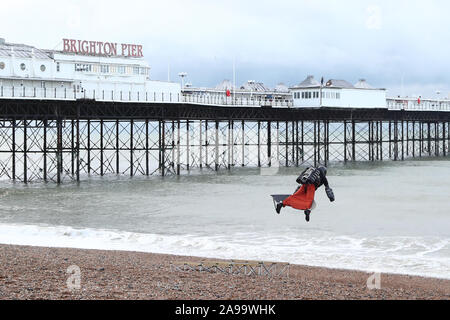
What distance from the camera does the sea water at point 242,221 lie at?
24000 millimetres

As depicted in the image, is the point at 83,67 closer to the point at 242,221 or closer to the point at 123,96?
the point at 123,96

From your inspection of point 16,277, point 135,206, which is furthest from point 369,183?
point 16,277

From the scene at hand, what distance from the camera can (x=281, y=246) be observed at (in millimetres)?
25406

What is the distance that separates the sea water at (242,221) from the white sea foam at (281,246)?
37mm

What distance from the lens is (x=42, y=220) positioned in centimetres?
3212

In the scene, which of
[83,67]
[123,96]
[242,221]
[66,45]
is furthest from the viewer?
[66,45]

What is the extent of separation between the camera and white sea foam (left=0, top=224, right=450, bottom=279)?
22.1 m

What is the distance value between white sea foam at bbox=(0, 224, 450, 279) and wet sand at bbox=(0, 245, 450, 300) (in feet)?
6.14

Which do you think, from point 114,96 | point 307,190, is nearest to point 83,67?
point 114,96

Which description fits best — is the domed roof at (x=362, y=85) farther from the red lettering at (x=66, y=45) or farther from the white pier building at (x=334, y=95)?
the red lettering at (x=66, y=45)

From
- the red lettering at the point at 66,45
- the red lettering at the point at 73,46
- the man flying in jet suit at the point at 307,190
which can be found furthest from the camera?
the red lettering at the point at 73,46

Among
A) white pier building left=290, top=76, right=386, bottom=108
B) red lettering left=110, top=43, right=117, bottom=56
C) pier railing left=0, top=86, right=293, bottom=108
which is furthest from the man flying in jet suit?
white pier building left=290, top=76, right=386, bottom=108

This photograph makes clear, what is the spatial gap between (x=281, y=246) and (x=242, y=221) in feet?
21.8

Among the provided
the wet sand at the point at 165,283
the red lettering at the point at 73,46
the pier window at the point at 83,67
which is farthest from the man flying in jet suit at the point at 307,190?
the red lettering at the point at 73,46
